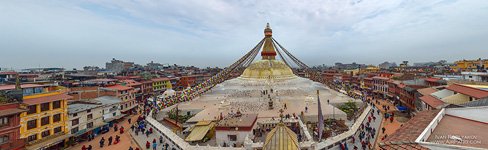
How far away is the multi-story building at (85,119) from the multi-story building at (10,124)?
5663 mm

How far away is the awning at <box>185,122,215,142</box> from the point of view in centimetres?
1823

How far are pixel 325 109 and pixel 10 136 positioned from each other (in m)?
26.2

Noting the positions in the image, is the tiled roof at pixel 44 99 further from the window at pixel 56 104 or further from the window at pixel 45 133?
the window at pixel 45 133

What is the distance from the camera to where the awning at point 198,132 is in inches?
718

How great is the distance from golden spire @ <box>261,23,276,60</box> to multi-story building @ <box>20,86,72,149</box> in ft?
99.4

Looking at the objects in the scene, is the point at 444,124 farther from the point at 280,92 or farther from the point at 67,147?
the point at 67,147

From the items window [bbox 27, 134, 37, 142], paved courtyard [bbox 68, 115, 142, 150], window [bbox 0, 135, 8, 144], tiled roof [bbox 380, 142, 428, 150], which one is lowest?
paved courtyard [bbox 68, 115, 142, 150]

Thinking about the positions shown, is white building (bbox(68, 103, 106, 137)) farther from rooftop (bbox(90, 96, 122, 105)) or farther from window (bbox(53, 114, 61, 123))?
rooftop (bbox(90, 96, 122, 105))

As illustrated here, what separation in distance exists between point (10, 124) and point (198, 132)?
1281 centimetres

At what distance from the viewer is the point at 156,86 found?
182 feet

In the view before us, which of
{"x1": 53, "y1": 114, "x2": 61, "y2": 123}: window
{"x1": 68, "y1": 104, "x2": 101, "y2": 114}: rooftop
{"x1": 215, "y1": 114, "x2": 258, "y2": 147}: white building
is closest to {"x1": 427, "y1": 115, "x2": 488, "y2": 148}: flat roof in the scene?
{"x1": 215, "y1": 114, "x2": 258, "y2": 147}: white building

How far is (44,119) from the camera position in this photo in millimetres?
20469

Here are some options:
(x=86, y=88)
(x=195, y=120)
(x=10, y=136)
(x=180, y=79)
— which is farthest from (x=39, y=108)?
(x=180, y=79)

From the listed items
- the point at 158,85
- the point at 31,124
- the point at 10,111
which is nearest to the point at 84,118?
the point at 31,124
